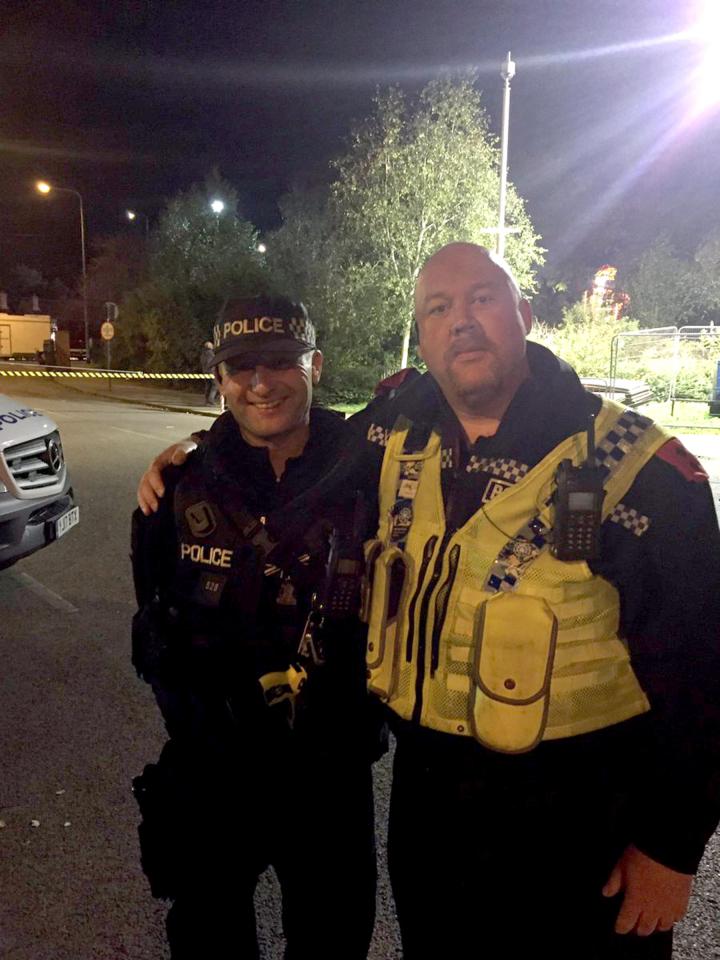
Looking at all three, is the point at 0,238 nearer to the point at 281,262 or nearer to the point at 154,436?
the point at 281,262

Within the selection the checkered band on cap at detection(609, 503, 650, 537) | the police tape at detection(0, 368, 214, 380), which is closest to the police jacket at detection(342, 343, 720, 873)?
the checkered band on cap at detection(609, 503, 650, 537)

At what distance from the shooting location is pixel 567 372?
1.58m

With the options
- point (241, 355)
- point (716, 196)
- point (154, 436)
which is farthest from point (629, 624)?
point (716, 196)

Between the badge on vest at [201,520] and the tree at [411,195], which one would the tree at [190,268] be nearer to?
the tree at [411,195]

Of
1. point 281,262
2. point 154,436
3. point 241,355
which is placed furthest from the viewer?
point 281,262

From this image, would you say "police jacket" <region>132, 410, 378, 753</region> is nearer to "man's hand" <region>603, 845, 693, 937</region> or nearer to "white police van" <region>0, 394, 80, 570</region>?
"man's hand" <region>603, 845, 693, 937</region>

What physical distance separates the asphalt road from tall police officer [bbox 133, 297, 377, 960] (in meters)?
0.22

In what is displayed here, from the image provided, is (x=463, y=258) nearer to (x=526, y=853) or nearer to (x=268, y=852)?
(x=526, y=853)

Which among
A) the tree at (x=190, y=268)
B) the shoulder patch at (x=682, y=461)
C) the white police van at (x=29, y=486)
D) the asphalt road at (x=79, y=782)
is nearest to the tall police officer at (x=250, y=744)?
the asphalt road at (x=79, y=782)

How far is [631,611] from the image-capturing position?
1426 millimetres

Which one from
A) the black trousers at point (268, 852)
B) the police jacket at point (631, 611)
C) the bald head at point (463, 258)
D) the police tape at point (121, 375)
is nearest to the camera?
the police jacket at point (631, 611)

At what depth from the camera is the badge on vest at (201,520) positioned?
5.97 feet

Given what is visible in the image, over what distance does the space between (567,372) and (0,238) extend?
7420 cm

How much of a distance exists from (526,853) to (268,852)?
67 cm
